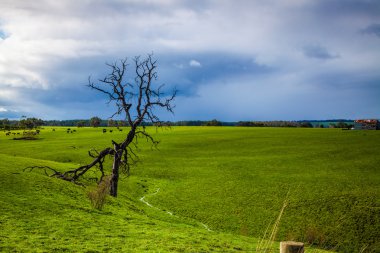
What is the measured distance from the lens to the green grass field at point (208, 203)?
15781mm

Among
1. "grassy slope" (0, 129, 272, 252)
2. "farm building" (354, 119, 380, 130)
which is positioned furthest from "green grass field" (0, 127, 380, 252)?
"farm building" (354, 119, 380, 130)

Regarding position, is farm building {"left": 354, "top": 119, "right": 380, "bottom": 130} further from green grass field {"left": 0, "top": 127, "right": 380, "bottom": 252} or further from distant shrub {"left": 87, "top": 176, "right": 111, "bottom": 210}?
distant shrub {"left": 87, "top": 176, "right": 111, "bottom": 210}

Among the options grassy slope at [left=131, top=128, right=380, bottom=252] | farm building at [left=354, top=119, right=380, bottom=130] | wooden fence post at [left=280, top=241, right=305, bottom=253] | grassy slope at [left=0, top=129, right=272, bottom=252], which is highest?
farm building at [left=354, top=119, right=380, bottom=130]

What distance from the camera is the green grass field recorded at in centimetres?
1578

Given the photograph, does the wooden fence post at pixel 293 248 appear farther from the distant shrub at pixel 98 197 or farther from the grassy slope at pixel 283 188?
the distant shrub at pixel 98 197

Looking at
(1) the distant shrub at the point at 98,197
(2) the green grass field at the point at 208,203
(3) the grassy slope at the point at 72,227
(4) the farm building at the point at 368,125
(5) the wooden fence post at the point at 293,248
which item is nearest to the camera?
(5) the wooden fence post at the point at 293,248

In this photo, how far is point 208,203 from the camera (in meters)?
32.1

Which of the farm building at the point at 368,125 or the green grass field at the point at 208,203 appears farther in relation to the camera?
the farm building at the point at 368,125

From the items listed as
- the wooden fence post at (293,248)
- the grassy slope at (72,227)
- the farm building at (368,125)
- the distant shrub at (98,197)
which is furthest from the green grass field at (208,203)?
the farm building at (368,125)

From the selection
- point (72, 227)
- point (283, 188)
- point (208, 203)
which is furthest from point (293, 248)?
point (283, 188)

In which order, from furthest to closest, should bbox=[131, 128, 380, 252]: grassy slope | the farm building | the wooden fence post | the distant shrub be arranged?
the farm building < bbox=[131, 128, 380, 252]: grassy slope < the distant shrub < the wooden fence post

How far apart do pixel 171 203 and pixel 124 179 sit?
1115 cm

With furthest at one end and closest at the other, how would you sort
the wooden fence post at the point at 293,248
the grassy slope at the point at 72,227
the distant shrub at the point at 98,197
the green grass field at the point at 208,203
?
the distant shrub at the point at 98,197, the green grass field at the point at 208,203, the grassy slope at the point at 72,227, the wooden fence post at the point at 293,248

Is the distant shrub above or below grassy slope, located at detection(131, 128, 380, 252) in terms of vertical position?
above
